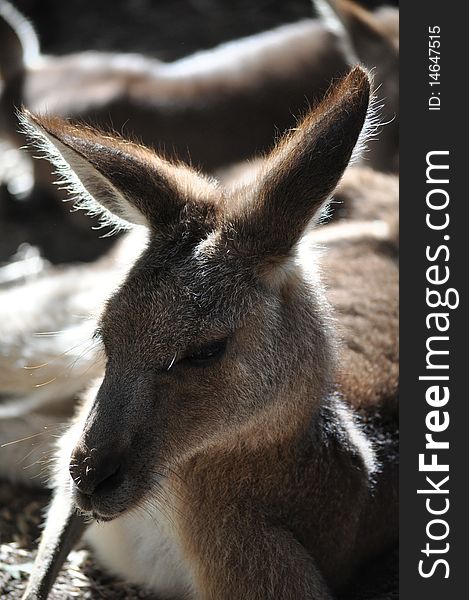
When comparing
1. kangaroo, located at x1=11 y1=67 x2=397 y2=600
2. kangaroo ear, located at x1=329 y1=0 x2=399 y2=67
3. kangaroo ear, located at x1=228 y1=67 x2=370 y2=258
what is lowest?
kangaroo, located at x1=11 y1=67 x2=397 y2=600

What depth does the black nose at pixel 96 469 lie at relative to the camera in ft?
9.50

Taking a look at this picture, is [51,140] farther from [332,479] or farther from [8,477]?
[8,477]

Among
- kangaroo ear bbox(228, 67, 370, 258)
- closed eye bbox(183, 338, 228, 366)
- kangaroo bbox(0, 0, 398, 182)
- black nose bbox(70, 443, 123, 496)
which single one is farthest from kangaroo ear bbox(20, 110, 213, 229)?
kangaroo bbox(0, 0, 398, 182)

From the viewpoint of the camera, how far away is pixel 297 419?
3.39 m

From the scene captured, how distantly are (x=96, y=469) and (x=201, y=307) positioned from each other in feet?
1.78

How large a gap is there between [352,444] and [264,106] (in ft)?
12.6

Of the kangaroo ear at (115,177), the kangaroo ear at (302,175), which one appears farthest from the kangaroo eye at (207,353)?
the kangaroo ear at (115,177)

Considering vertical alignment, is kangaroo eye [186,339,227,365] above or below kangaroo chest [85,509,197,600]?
above

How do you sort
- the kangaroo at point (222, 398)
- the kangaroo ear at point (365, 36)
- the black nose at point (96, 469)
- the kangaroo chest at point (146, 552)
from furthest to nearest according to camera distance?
the kangaroo ear at point (365, 36), the kangaroo chest at point (146, 552), the kangaroo at point (222, 398), the black nose at point (96, 469)

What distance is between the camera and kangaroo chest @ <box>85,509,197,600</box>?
354 cm

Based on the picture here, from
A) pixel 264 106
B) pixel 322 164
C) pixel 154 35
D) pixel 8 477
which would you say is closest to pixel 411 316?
pixel 322 164

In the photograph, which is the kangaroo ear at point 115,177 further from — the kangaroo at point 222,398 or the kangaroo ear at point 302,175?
the kangaroo ear at point 302,175

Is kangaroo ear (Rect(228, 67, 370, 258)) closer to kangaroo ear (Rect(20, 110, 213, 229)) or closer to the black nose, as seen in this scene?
kangaroo ear (Rect(20, 110, 213, 229))

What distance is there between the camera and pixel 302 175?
3070mm
